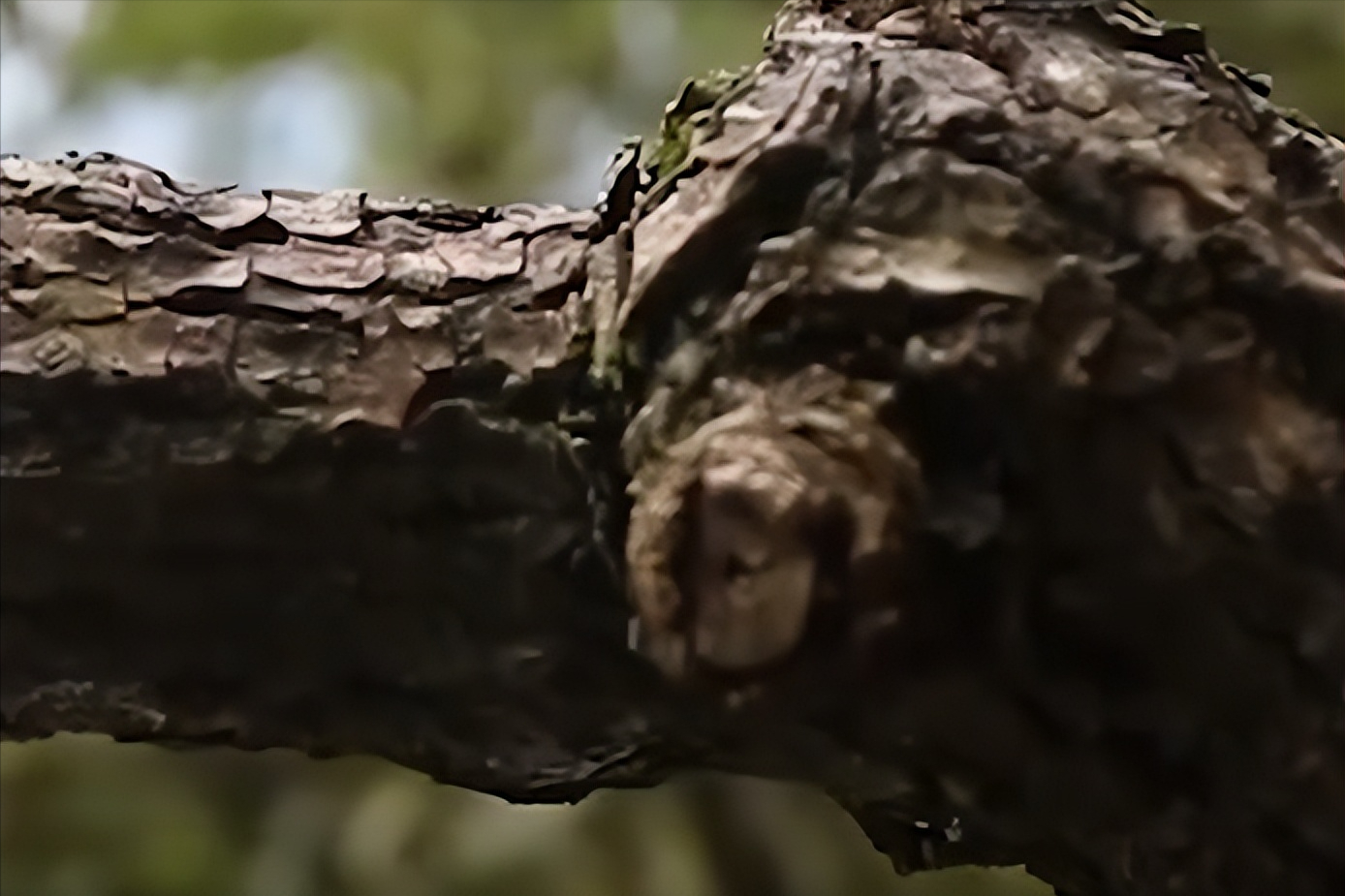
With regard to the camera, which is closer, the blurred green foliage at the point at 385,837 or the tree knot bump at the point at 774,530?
the tree knot bump at the point at 774,530

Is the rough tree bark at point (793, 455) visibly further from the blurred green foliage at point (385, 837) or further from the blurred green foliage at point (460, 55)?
the blurred green foliage at point (460, 55)

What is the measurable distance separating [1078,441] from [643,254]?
120 mm

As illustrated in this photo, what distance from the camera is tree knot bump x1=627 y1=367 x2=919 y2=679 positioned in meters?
0.34

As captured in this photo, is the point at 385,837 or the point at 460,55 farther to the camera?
the point at 460,55

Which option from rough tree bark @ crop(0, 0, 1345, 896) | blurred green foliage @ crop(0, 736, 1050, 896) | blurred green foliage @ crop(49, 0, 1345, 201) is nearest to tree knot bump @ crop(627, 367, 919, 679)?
rough tree bark @ crop(0, 0, 1345, 896)

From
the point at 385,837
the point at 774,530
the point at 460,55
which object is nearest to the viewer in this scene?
the point at 774,530

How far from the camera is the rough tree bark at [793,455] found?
0.36m

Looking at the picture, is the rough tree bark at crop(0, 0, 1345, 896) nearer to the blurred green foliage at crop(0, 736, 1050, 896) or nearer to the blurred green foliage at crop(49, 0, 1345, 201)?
the blurred green foliage at crop(0, 736, 1050, 896)

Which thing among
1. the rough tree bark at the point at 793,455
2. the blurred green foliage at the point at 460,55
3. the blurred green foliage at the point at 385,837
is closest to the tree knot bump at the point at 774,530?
the rough tree bark at the point at 793,455

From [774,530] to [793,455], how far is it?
20 millimetres

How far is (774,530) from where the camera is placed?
0.34 m

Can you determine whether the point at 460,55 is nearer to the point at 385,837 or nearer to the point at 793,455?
the point at 385,837

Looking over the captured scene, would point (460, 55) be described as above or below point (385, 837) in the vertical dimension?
above

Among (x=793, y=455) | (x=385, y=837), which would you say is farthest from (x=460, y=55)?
(x=793, y=455)
